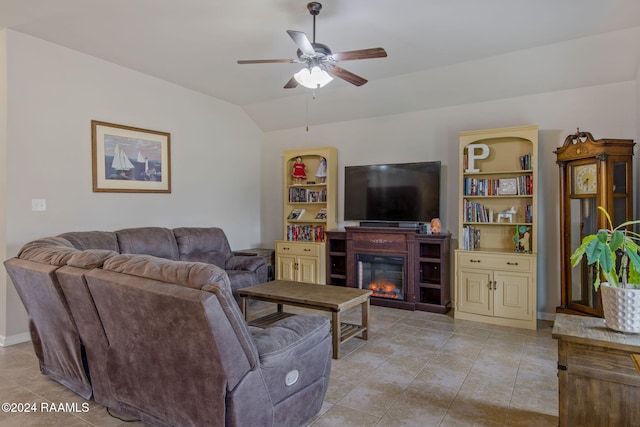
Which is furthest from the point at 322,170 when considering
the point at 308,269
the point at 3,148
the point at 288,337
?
the point at 288,337

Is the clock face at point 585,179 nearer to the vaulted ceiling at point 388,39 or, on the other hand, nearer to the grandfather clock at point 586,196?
the grandfather clock at point 586,196

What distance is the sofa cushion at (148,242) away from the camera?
3.98 m

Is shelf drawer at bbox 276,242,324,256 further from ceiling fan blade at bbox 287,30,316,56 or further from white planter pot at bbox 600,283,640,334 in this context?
white planter pot at bbox 600,283,640,334

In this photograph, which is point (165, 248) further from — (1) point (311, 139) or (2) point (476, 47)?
(2) point (476, 47)

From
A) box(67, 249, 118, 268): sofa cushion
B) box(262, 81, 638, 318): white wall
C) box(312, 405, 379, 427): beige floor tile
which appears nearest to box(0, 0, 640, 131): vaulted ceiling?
box(262, 81, 638, 318): white wall

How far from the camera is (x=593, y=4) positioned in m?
2.93

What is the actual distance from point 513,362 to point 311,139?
416 cm

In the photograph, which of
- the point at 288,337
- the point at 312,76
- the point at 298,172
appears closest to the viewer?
the point at 288,337

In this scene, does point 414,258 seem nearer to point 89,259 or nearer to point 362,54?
point 362,54

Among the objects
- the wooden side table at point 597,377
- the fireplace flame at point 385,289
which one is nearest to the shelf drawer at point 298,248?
the fireplace flame at point 385,289

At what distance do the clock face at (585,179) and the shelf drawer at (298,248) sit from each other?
10.3 ft

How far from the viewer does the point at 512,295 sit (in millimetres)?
4031

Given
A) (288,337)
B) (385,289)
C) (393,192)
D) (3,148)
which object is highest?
(3,148)

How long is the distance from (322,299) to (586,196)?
2.74m
